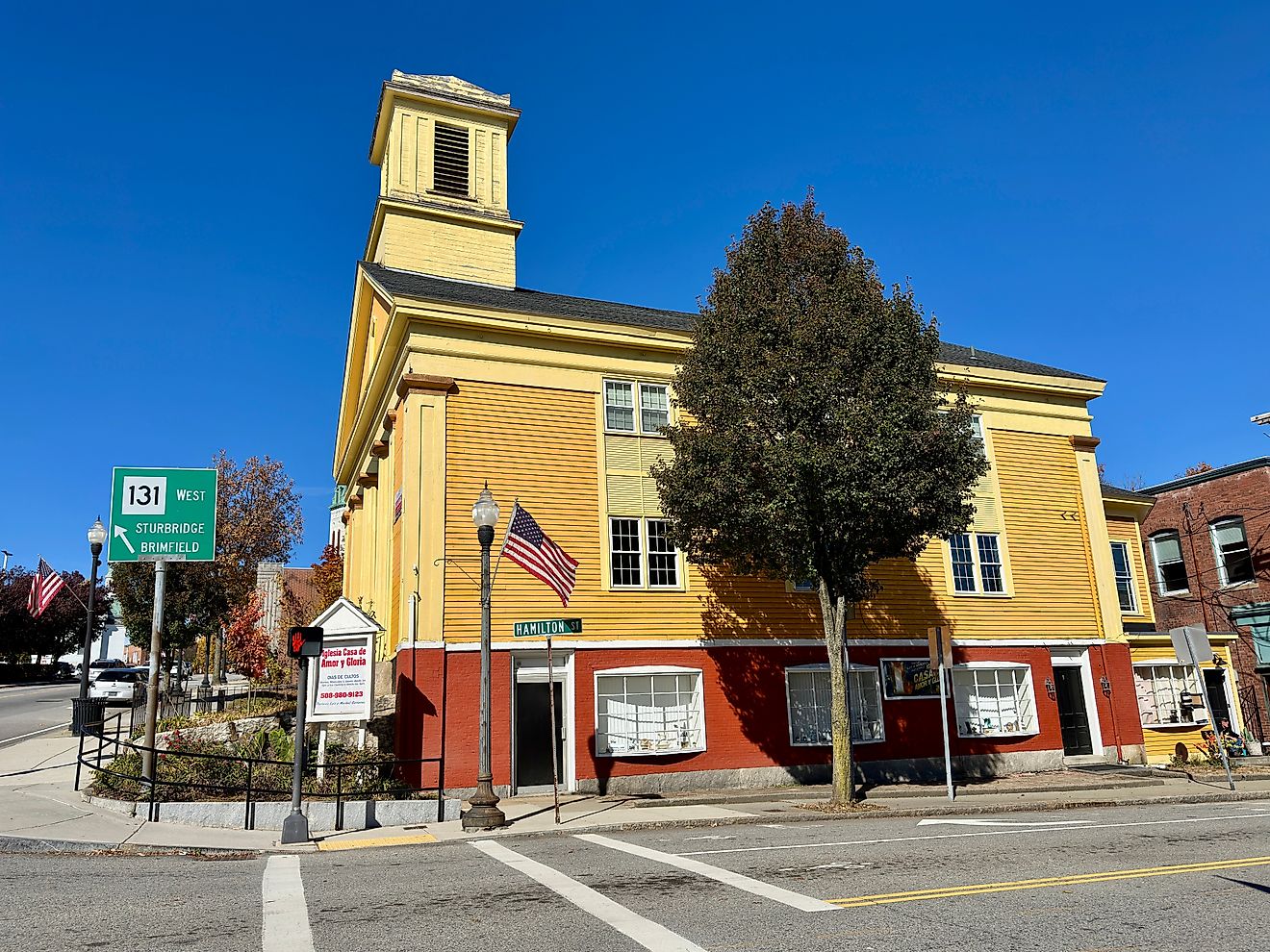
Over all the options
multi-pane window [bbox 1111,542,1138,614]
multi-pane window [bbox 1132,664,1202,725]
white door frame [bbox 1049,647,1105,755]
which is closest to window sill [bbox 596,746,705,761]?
white door frame [bbox 1049,647,1105,755]

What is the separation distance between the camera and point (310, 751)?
17609mm

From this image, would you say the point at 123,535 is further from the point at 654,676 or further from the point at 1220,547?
the point at 1220,547

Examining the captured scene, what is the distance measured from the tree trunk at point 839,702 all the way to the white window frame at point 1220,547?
20.2 metres

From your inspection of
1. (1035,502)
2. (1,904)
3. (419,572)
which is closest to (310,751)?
(419,572)

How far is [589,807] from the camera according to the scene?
641 inches

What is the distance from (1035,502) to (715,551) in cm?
1213

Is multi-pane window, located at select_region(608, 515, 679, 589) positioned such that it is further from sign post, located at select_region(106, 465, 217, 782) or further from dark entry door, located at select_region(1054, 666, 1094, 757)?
dark entry door, located at select_region(1054, 666, 1094, 757)

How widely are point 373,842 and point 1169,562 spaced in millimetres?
30027

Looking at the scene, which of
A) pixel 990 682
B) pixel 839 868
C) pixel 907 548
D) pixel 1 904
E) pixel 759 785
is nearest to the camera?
pixel 1 904

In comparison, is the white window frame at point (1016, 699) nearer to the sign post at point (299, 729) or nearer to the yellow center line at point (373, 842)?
the yellow center line at point (373, 842)

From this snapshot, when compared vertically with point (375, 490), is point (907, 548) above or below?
below

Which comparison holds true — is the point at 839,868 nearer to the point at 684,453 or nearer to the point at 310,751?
the point at 684,453

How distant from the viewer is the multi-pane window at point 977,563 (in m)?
24.0

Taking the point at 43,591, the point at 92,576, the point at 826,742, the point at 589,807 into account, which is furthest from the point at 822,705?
the point at 43,591
